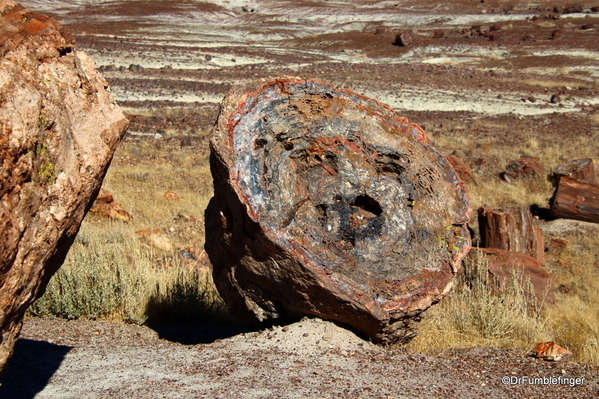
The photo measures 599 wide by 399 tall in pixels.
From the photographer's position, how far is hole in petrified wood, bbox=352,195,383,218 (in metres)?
4.69

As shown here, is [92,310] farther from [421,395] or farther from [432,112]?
[432,112]

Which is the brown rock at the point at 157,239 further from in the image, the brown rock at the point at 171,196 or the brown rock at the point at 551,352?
the brown rock at the point at 551,352

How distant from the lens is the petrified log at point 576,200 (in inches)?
368

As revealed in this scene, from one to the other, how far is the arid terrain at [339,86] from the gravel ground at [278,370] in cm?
1

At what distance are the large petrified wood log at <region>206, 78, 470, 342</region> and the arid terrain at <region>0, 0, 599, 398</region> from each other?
33 cm

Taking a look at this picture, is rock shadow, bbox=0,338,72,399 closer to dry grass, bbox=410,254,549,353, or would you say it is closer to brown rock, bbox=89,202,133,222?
dry grass, bbox=410,254,549,353

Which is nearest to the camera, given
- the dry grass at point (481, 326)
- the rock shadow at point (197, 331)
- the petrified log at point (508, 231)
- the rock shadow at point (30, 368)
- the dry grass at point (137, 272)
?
the rock shadow at point (30, 368)

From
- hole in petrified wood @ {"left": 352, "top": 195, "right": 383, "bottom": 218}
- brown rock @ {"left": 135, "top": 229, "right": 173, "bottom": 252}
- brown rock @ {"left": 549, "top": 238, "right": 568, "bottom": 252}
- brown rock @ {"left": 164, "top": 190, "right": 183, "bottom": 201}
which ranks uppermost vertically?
hole in petrified wood @ {"left": 352, "top": 195, "right": 383, "bottom": 218}

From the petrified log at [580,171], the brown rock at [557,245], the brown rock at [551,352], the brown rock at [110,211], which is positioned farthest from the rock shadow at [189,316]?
the petrified log at [580,171]

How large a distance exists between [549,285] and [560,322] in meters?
0.57

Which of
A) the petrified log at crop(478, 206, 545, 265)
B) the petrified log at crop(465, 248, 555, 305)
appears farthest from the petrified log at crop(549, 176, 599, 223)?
the petrified log at crop(465, 248, 555, 305)

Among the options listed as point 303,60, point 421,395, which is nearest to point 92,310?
point 421,395

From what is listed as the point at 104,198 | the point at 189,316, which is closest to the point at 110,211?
the point at 104,198

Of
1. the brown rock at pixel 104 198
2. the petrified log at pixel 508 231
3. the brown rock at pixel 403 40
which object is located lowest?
the brown rock at pixel 104 198
